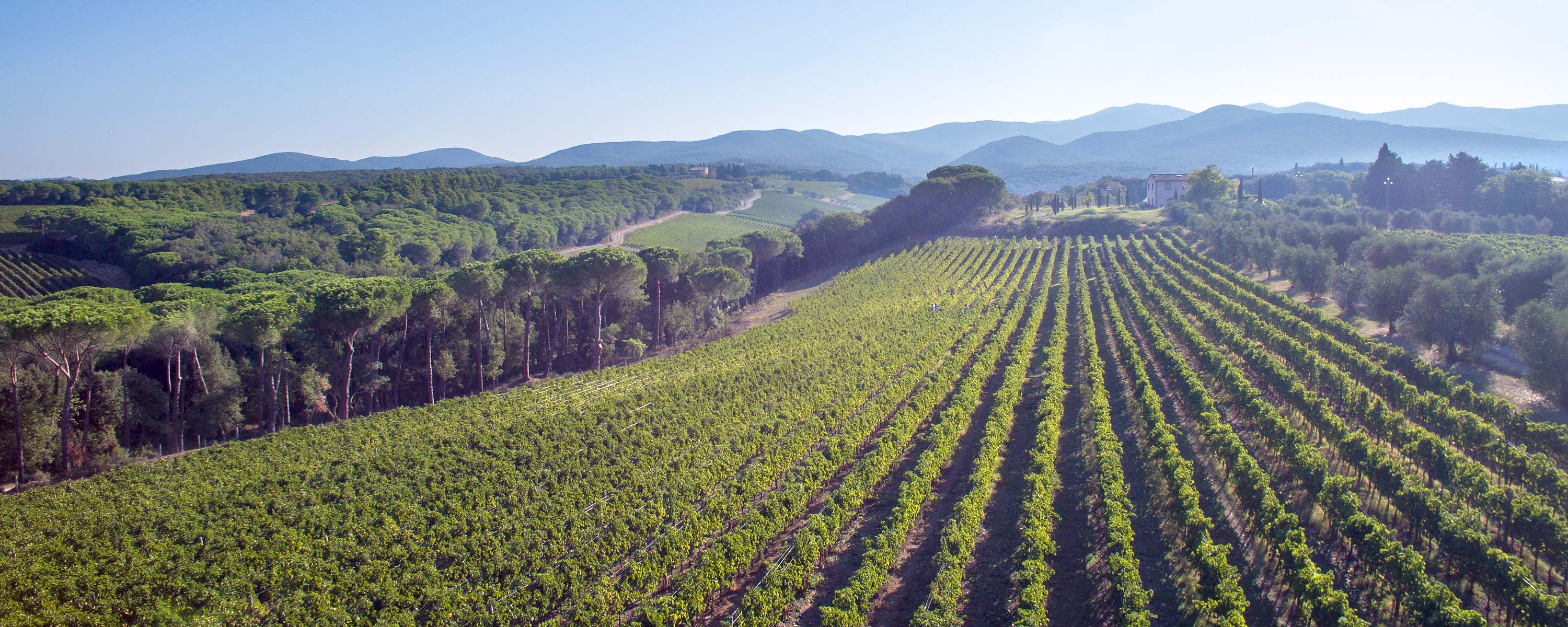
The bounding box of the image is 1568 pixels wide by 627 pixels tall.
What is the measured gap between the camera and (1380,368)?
1022 inches

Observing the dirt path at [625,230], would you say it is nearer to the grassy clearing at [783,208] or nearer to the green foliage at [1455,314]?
the grassy clearing at [783,208]

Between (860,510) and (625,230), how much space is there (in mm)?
91318

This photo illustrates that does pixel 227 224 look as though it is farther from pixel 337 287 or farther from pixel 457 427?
pixel 457 427

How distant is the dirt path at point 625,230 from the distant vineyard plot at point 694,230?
123 centimetres

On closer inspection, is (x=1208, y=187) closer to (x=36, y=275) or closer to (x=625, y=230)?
(x=625, y=230)

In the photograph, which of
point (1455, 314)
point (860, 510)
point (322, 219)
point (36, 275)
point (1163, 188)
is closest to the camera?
point (860, 510)

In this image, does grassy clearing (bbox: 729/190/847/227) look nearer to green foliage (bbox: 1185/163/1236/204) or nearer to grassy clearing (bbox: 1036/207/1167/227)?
grassy clearing (bbox: 1036/207/1167/227)

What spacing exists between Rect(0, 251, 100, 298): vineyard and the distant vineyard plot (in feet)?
158

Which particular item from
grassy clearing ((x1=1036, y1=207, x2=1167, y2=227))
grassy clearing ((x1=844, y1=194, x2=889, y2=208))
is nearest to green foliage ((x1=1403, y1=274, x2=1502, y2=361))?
grassy clearing ((x1=1036, y1=207, x2=1167, y2=227))

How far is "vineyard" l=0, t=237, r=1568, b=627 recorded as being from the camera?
13.7 m

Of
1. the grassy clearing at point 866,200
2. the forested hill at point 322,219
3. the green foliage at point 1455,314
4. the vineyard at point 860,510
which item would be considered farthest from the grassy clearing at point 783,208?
the vineyard at point 860,510

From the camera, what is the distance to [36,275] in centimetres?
4959

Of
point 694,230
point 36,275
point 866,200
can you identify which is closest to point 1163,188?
point 866,200

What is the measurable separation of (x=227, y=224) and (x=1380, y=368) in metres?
87.1
